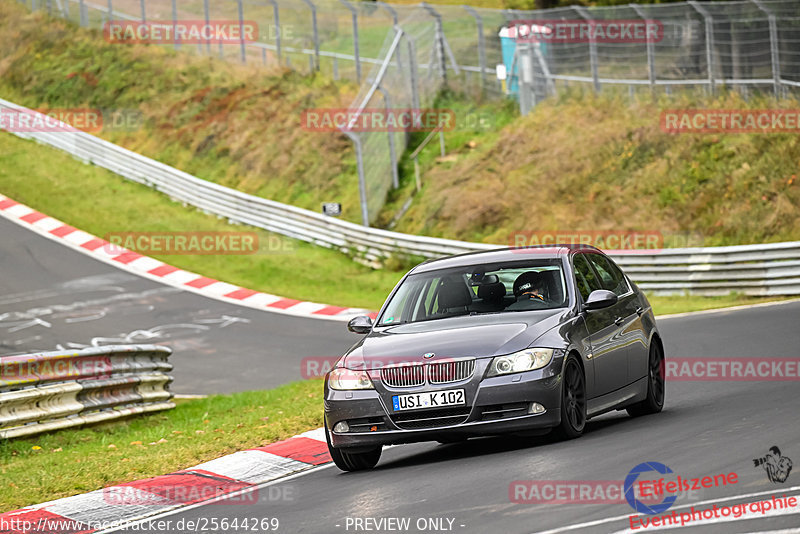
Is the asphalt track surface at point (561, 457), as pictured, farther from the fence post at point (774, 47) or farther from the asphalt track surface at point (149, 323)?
the fence post at point (774, 47)

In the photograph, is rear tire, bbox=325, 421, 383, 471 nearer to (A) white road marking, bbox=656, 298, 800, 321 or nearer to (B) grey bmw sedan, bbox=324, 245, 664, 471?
(B) grey bmw sedan, bbox=324, 245, 664, 471

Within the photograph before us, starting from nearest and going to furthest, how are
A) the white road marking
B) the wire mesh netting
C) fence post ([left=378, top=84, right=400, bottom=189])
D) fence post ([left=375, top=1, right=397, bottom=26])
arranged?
the white road marking < the wire mesh netting < fence post ([left=378, top=84, right=400, bottom=189]) < fence post ([left=375, top=1, right=397, bottom=26])

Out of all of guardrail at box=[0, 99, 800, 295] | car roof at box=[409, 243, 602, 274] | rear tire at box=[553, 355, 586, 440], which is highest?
car roof at box=[409, 243, 602, 274]

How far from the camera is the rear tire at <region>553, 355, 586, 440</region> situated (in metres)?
8.77

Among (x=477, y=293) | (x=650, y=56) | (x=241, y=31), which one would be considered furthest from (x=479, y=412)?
(x=241, y=31)

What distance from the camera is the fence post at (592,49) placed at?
30016 millimetres

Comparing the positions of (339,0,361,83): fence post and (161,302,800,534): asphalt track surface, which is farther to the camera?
(339,0,361,83): fence post

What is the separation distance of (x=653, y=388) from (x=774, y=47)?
56.6 ft

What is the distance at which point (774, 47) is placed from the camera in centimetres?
2592

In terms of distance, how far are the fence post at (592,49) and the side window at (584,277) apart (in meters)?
20.6

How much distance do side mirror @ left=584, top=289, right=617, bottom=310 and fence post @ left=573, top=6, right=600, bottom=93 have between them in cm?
2144

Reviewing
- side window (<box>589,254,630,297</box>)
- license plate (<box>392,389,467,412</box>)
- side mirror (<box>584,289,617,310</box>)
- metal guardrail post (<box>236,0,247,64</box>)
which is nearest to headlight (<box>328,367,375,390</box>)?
license plate (<box>392,389,467,412</box>)

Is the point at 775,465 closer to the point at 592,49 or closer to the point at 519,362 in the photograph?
the point at 519,362

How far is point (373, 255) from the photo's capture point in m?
28.9
